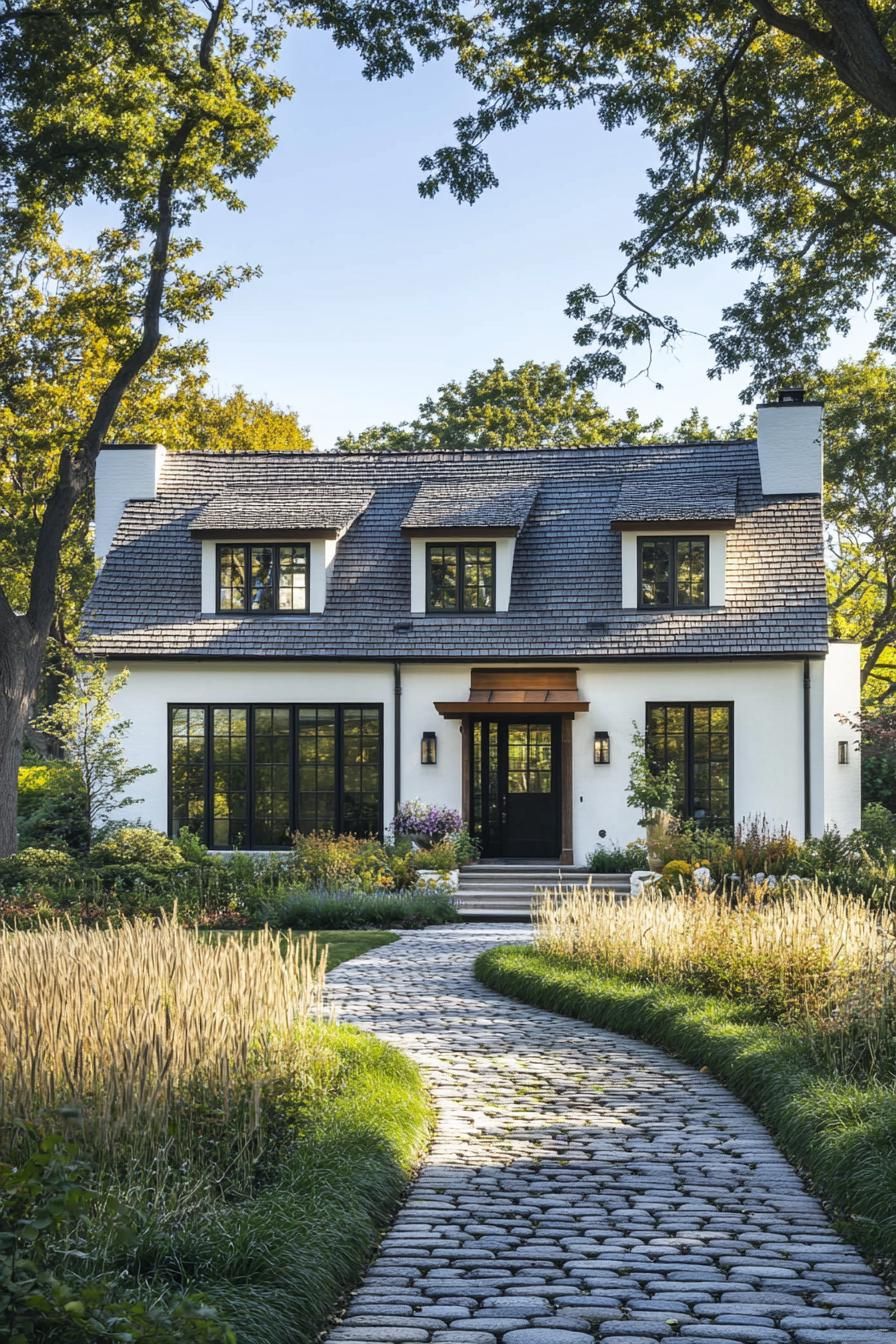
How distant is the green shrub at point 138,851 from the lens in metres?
19.5

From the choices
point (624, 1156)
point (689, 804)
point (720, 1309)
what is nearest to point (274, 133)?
point (689, 804)

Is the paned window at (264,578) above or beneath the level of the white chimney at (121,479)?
beneath

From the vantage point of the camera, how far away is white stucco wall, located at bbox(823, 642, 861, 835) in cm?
2289

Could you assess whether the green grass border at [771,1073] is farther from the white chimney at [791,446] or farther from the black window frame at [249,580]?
the white chimney at [791,446]

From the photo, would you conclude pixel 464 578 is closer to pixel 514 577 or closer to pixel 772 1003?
pixel 514 577

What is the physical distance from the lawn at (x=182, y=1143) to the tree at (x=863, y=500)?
2408 centimetres

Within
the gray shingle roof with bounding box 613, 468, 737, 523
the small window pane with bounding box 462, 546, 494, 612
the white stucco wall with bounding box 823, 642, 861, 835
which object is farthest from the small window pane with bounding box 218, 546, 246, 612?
the white stucco wall with bounding box 823, 642, 861, 835

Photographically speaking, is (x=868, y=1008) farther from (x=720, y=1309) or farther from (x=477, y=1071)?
(x=720, y=1309)

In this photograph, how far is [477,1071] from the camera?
941 centimetres

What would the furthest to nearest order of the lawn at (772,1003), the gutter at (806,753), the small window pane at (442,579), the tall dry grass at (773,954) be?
1. the small window pane at (442,579)
2. the gutter at (806,753)
3. the tall dry grass at (773,954)
4. the lawn at (772,1003)

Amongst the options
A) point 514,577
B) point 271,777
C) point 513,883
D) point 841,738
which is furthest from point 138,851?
point 841,738

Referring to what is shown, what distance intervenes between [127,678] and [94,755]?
6.48 feet

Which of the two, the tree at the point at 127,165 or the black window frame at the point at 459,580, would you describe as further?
the black window frame at the point at 459,580

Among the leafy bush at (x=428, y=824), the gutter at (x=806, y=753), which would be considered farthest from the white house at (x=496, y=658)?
the leafy bush at (x=428, y=824)
